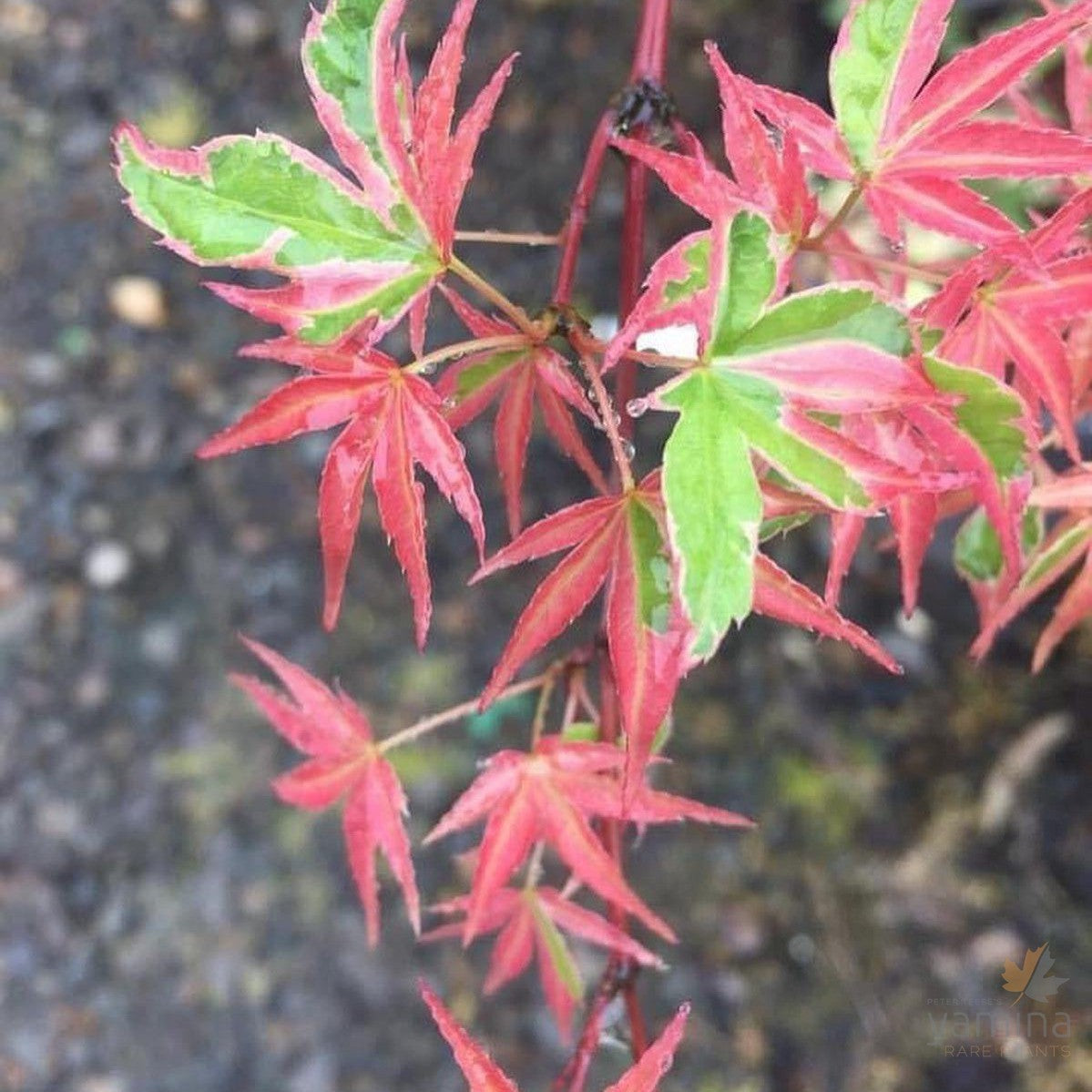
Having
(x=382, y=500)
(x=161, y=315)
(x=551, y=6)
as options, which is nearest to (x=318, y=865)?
(x=161, y=315)

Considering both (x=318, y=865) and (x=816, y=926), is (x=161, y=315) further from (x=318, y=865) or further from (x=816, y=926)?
(x=816, y=926)

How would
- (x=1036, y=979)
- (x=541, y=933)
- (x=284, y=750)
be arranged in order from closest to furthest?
(x=541, y=933) → (x=1036, y=979) → (x=284, y=750)

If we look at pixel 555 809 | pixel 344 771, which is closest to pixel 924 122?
pixel 555 809

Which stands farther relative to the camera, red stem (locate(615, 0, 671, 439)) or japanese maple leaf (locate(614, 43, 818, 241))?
red stem (locate(615, 0, 671, 439))

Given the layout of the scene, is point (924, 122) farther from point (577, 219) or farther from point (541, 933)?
point (541, 933)

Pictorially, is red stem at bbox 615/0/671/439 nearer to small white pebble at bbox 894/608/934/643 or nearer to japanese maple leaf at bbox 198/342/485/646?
japanese maple leaf at bbox 198/342/485/646

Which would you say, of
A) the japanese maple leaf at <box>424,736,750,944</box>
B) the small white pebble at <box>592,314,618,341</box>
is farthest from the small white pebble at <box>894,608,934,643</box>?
the japanese maple leaf at <box>424,736,750,944</box>
